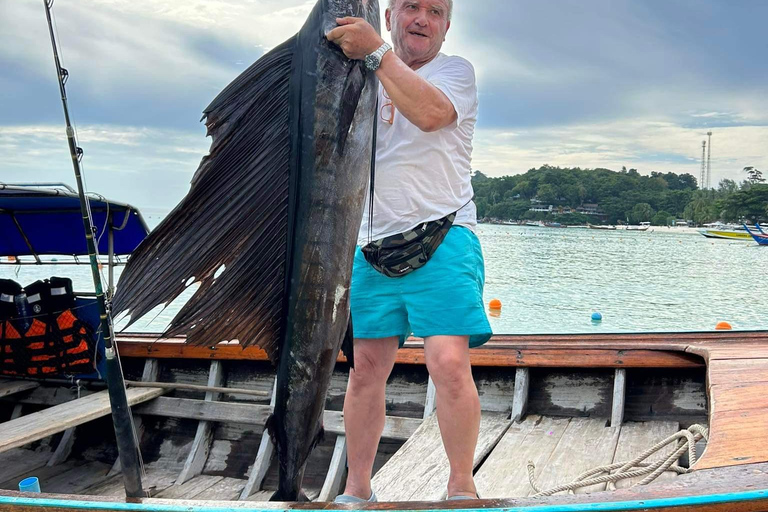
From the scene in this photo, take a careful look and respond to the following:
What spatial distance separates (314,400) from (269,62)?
1.03m

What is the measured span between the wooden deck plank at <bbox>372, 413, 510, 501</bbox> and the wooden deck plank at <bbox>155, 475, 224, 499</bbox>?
1.54 m

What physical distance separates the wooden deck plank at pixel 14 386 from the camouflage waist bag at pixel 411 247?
4.13 m

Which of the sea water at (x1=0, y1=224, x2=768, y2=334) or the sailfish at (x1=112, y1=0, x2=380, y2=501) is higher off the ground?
the sailfish at (x1=112, y1=0, x2=380, y2=501)

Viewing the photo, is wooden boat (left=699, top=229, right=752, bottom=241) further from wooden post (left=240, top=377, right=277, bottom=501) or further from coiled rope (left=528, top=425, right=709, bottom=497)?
coiled rope (left=528, top=425, right=709, bottom=497)

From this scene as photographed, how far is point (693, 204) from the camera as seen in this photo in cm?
9331

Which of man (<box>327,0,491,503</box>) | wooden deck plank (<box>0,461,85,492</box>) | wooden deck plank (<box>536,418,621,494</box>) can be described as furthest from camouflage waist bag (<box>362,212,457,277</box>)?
wooden deck plank (<box>0,461,85,492</box>)

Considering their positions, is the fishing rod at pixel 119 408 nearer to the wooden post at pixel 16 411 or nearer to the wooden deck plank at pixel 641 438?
the wooden deck plank at pixel 641 438

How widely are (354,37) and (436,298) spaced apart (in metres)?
0.96

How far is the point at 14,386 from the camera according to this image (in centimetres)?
536

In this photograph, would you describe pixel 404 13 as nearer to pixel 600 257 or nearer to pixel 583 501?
pixel 583 501

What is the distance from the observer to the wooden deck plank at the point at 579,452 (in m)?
3.22

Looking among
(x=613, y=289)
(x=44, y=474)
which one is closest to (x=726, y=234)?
(x=613, y=289)

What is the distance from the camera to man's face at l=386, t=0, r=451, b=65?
243 centimetres

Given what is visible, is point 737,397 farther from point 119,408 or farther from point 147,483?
point 147,483
